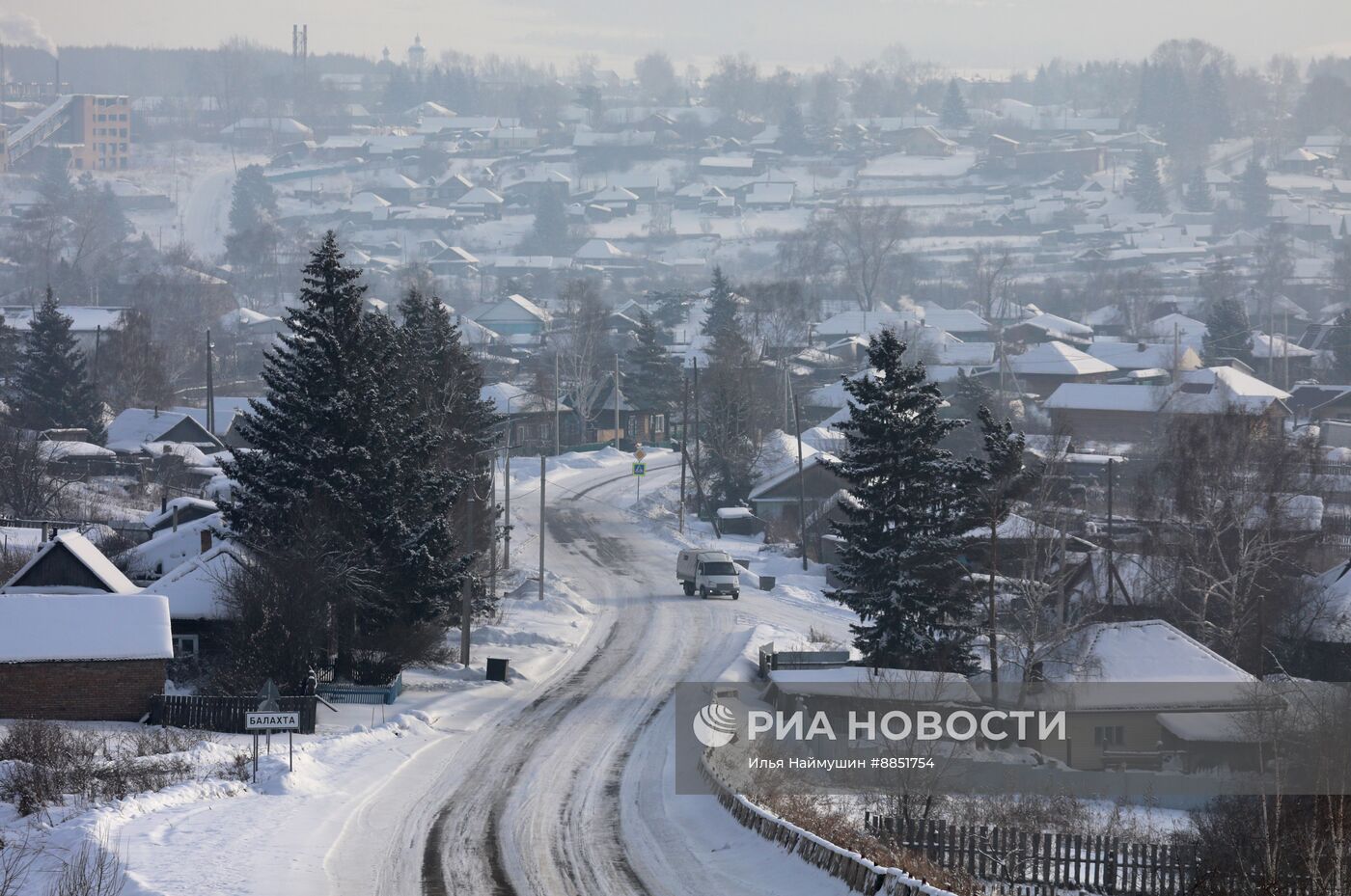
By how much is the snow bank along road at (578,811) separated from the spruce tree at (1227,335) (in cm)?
8180

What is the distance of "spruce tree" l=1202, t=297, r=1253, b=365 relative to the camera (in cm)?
11325

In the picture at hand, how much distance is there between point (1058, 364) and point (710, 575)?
61573 millimetres

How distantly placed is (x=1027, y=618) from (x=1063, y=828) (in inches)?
404

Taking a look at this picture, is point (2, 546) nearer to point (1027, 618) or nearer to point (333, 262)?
point (333, 262)

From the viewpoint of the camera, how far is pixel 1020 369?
343ft

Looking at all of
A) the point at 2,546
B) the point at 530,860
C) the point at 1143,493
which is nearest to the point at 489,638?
the point at 2,546

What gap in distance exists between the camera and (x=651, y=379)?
89.6 m

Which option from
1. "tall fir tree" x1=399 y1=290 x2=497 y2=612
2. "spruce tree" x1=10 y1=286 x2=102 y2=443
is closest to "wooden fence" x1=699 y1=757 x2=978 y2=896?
"tall fir tree" x1=399 y1=290 x2=497 y2=612

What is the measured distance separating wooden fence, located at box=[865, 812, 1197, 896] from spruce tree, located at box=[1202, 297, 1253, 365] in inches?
3703

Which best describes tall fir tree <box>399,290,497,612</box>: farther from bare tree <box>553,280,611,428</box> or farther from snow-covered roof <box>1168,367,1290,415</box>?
snow-covered roof <box>1168,367,1290,415</box>

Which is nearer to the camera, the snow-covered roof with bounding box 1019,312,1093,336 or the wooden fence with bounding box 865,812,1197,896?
the wooden fence with bounding box 865,812,1197,896

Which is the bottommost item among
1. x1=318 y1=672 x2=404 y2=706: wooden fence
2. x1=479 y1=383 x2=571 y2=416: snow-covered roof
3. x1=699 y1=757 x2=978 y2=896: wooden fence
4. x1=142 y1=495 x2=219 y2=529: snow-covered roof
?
x1=479 y1=383 x2=571 y2=416: snow-covered roof

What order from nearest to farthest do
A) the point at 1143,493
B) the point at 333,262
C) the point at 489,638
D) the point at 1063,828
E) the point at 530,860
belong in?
the point at 530,860 → the point at 1063,828 → the point at 333,262 → the point at 489,638 → the point at 1143,493

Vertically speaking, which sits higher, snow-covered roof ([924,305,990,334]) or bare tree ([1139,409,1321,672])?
bare tree ([1139,409,1321,672])
